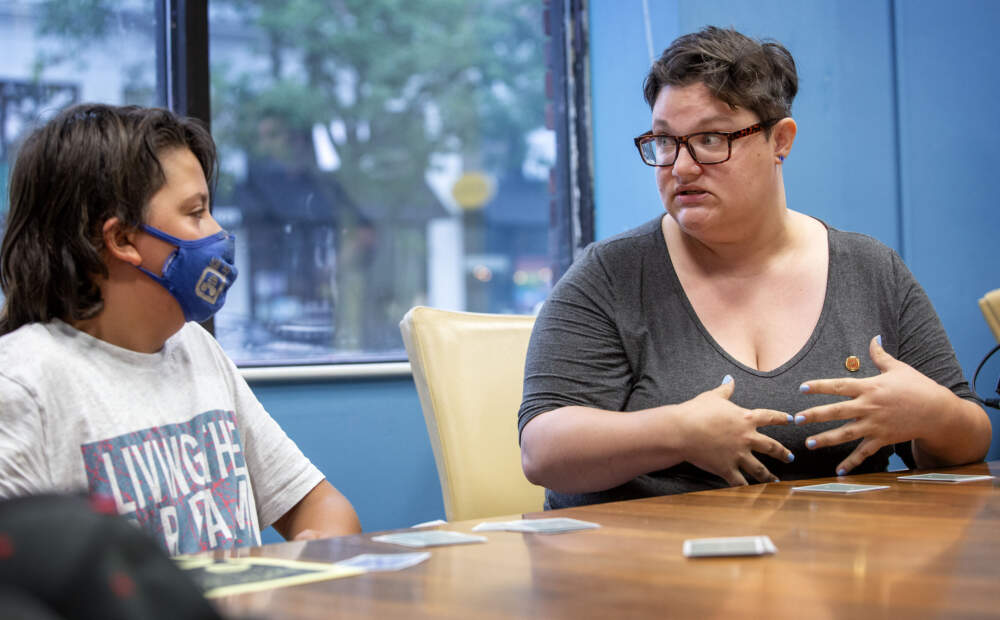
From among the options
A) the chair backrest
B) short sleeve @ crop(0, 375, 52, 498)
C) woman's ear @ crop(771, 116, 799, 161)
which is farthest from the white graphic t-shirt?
the chair backrest

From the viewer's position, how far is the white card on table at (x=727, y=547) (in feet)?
2.53

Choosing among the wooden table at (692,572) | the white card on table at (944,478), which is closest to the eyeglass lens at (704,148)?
the white card on table at (944,478)

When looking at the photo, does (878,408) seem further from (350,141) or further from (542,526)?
(350,141)

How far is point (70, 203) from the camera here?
47.4 inches

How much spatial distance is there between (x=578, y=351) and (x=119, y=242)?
27.0 inches

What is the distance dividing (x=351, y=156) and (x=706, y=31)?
632 centimetres

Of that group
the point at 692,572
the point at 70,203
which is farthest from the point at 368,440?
the point at 692,572

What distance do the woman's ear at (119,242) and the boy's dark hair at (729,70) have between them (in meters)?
0.87

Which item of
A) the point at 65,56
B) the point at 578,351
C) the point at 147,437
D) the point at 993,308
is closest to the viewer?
the point at 147,437

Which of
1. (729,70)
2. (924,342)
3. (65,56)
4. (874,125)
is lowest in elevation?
(924,342)

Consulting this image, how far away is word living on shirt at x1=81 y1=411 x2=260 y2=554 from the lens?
1087mm

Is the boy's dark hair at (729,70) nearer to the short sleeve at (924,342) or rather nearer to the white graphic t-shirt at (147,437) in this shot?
the short sleeve at (924,342)

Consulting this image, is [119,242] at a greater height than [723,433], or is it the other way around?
[119,242]

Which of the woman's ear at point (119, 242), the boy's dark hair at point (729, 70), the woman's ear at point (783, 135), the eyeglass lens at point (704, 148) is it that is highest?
the boy's dark hair at point (729, 70)
